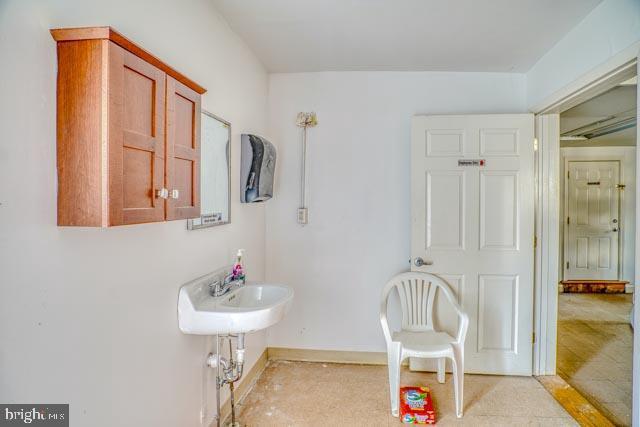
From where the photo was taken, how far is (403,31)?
2.28 metres

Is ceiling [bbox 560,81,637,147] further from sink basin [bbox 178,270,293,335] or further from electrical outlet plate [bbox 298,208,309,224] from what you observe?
sink basin [bbox 178,270,293,335]

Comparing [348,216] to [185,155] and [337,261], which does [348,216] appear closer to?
[337,261]

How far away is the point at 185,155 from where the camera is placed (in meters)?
1.39

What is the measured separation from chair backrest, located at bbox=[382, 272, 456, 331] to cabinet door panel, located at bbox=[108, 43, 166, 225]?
191 centimetres

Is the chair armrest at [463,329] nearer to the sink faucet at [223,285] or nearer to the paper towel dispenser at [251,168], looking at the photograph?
the sink faucet at [223,285]

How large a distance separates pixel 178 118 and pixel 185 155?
14cm

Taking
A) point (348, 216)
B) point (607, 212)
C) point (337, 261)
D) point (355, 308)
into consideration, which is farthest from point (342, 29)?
point (607, 212)

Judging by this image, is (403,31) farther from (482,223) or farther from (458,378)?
(458,378)

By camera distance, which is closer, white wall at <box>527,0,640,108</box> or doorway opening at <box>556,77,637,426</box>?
white wall at <box>527,0,640,108</box>

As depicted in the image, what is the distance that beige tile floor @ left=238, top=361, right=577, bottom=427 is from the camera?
2207 mm

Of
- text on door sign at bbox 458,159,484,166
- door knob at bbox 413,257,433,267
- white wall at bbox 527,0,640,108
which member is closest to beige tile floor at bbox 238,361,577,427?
door knob at bbox 413,257,433,267

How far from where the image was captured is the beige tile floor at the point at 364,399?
2207mm

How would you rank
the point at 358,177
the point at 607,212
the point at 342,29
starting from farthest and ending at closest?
the point at 607,212, the point at 358,177, the point at 342,29

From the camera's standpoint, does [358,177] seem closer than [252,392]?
No
